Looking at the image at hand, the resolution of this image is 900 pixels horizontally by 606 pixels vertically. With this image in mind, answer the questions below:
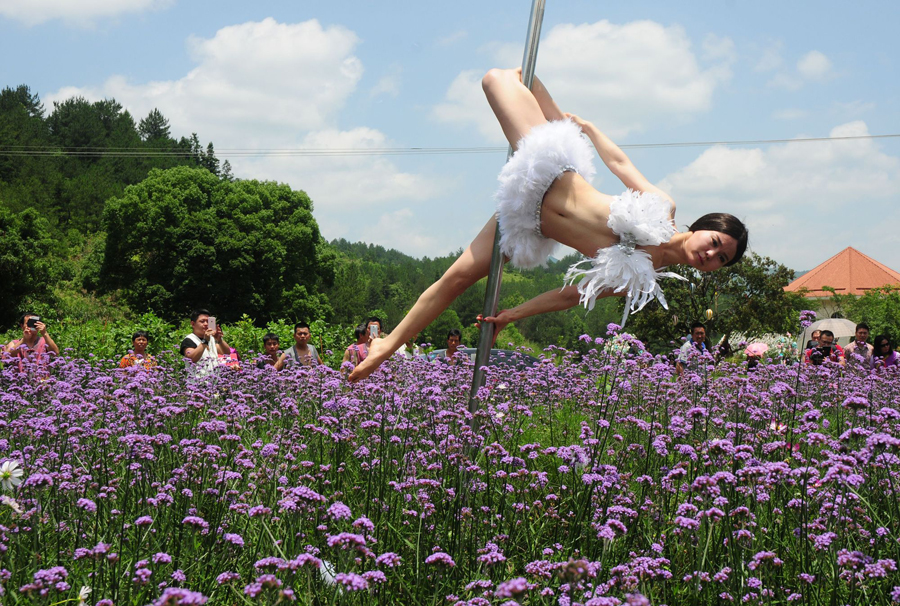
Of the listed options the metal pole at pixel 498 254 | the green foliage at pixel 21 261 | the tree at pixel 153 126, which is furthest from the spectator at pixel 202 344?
the tree at pixel 153 126

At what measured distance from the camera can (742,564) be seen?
8.70ft

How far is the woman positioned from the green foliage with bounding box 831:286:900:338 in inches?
1831

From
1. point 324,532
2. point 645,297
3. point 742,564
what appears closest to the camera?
point 742,564

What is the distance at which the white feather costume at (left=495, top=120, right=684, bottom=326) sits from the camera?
4137 mm

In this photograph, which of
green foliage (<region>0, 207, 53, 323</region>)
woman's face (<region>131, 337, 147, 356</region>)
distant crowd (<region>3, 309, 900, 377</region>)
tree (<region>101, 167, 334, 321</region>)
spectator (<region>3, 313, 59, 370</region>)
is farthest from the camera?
tree (<region>101, 167, 334, 321</region>)

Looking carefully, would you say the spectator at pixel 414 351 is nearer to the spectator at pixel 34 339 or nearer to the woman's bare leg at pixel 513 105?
the woman's bare leg at pixel 513 105

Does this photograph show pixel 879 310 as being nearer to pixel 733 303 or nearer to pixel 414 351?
pixel 733 303

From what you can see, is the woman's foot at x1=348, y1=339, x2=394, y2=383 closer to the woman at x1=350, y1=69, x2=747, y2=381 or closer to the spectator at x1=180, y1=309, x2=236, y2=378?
the woman at x1=350, y1=69, x2=747, y2=381

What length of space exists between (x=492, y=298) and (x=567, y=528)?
158cm

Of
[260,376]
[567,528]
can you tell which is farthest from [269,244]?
[567,528]

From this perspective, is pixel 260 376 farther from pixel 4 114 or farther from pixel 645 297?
pixel 4 114

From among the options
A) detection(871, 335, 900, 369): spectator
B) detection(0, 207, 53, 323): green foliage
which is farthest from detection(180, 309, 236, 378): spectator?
detection(0, 207, 53, 323): green foliage

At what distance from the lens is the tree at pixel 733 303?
34.7m

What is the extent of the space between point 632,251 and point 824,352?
6.25 metres
